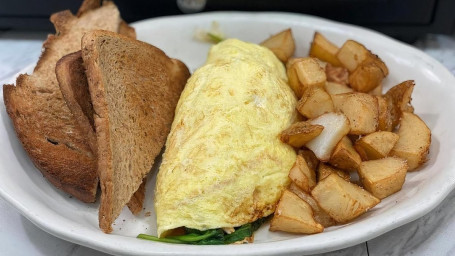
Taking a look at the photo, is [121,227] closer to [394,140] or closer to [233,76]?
[233,76]

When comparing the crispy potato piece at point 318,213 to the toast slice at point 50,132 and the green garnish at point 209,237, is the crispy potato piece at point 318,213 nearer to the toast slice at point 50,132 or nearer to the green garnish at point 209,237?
the green garnish at point 209,237

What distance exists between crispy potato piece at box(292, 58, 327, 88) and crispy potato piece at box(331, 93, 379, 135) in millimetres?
87

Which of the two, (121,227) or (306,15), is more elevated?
(306,15)

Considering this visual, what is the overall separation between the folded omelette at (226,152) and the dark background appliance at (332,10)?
0.57 m

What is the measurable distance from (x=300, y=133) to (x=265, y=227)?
0.80 feet

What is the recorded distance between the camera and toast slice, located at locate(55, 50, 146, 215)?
3.90 feet

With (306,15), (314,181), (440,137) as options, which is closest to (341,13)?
(306,15)

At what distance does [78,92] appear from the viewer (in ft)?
3.96

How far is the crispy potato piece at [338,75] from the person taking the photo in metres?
1.53

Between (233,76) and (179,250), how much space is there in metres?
0.48

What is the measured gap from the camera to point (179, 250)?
1.01 m

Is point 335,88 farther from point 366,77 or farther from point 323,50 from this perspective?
point 323,50

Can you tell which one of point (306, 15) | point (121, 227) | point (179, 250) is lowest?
point (121, 227)

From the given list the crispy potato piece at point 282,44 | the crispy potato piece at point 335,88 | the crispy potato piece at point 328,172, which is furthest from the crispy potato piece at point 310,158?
the crispy potato piece at point 282,44
